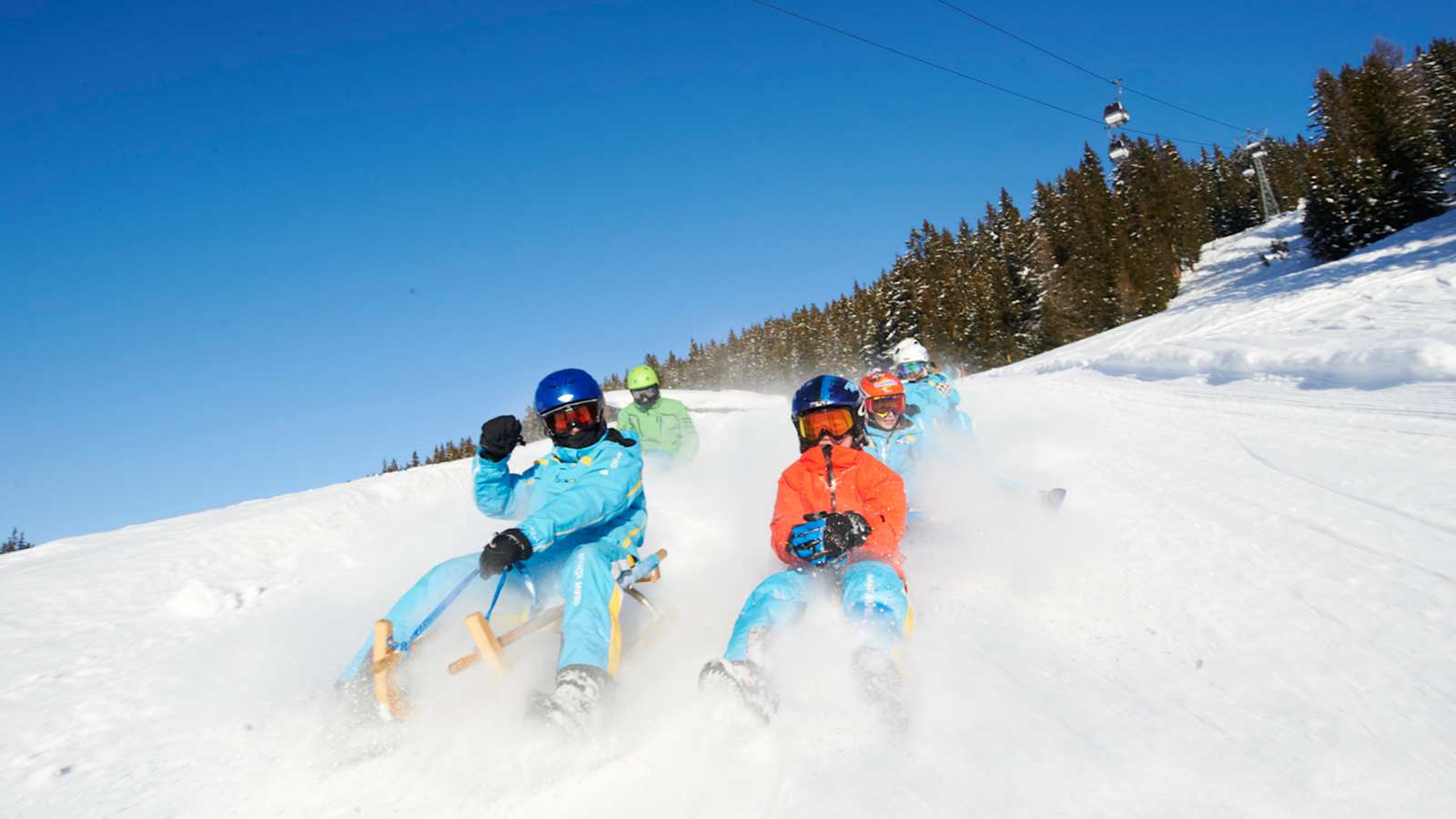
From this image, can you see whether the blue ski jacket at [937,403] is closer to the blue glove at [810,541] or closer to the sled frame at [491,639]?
the blue glove at [810,541]

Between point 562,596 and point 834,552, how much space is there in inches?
63.9

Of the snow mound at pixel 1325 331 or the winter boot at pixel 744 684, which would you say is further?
the snow mound at pixel 1325 331

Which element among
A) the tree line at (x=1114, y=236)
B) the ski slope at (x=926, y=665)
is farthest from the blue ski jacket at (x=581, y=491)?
the tree line at (x=1114, y=236)

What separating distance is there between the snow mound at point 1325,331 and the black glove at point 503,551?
1111 cm

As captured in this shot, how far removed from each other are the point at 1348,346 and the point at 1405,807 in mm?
11461

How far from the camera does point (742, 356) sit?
89.6 m

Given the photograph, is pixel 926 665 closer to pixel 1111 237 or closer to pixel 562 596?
pixel 562 596

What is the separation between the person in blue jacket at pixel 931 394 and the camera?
8297mm

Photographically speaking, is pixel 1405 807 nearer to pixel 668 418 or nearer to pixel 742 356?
pixel 668 418

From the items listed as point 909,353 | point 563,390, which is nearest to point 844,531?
point 563,390

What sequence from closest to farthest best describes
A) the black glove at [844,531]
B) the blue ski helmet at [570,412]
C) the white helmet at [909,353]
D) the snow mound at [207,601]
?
the black glove at [844,531], the blue ski helmet at [570,412], the snow mound at [207,601], the white helmet at [909,353]

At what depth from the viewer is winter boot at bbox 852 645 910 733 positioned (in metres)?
3.13

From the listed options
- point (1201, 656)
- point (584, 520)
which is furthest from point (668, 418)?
point (1201, 656)

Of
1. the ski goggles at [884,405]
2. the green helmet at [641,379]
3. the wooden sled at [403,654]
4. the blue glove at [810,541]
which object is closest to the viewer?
the wooden sled at [403,654]
